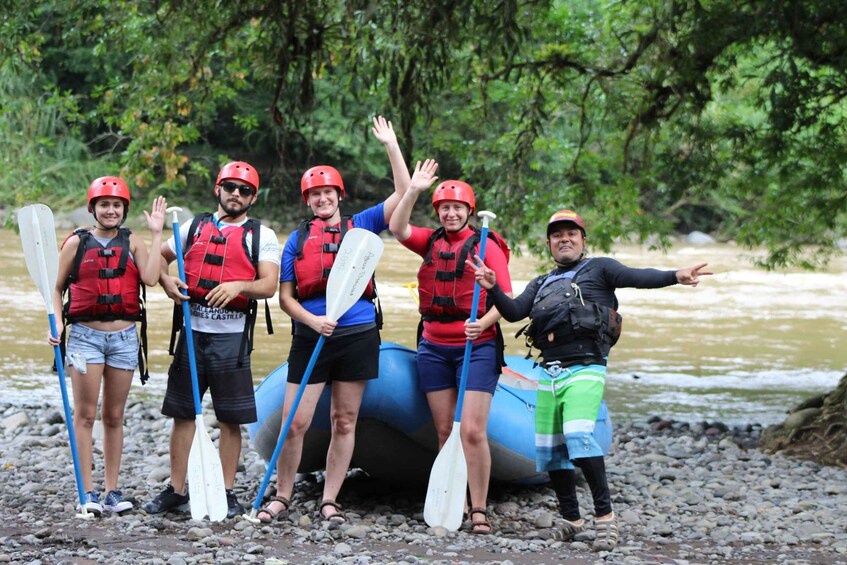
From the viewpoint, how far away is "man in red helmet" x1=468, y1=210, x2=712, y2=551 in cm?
391

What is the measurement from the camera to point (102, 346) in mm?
4074

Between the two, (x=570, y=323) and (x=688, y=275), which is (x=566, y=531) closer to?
(x=570, y=323)

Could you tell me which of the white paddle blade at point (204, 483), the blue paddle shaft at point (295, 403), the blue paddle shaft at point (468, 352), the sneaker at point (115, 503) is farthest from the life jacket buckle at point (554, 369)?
the sneaker at point (115, 503)

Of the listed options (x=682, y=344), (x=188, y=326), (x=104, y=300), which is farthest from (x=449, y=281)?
(x=682, y=344)

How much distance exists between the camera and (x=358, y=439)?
4.61m

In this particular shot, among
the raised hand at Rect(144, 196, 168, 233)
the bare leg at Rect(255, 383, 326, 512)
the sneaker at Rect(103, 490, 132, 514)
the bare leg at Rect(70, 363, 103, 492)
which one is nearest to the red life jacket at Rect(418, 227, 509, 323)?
the bare leg at Rect(255, 383, 326, 512)

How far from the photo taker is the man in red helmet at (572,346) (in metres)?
3.91

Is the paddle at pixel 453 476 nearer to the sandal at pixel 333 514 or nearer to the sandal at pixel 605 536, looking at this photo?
the sandal at pixel 333 514

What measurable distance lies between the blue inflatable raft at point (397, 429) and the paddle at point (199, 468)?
0.52 meters

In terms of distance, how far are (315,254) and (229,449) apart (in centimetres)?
88

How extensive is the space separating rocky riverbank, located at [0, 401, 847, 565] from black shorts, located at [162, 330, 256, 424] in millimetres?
453

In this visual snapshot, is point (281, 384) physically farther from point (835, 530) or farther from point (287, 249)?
point (835, 530)

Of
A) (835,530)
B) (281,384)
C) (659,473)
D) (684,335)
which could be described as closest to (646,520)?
(835,530)

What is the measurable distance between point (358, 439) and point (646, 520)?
1352mm
